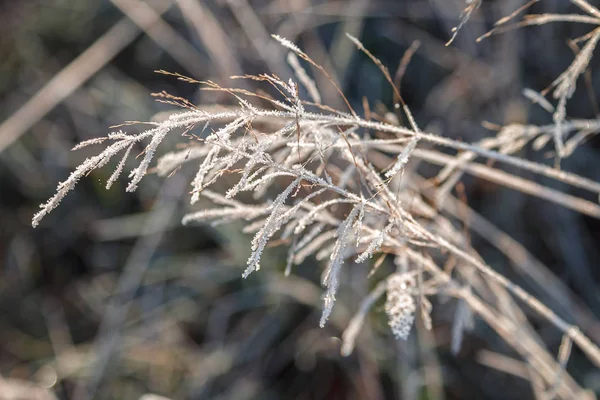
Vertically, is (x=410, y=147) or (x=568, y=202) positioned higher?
(x=410, y=147)

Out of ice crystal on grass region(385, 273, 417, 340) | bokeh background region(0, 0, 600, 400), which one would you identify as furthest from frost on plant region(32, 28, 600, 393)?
bokeh background region(0, 0, 600, 400)

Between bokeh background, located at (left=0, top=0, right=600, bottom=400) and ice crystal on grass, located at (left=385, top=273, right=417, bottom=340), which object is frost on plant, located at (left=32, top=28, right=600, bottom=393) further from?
bokeh background, located at (left=0, top=0, right=600, bottom=400)

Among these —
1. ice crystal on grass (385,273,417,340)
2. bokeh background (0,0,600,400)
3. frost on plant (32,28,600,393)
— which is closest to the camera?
frost on plant (32,28,600,393)

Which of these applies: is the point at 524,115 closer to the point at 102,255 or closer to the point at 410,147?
the point at 410,147

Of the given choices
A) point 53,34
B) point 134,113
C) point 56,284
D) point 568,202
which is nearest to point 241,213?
point 568,202

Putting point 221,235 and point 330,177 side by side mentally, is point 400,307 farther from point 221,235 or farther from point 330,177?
point 221,235

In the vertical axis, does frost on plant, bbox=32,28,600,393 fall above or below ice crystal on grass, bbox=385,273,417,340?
above

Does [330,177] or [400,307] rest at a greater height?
[330,177]

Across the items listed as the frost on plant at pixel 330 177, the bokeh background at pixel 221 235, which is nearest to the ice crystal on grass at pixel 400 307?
the frost on plant at pixel 330 177

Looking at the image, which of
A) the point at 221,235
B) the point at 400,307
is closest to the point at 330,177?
the point at 400,307
